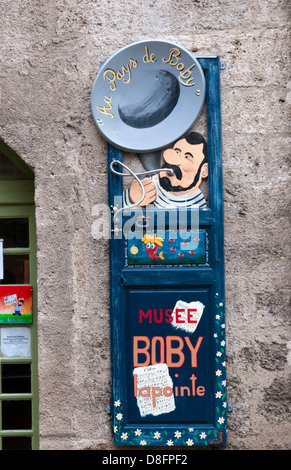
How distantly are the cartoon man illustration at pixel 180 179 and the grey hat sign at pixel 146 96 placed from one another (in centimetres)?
8

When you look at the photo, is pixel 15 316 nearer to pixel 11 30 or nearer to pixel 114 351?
pixel 114 351

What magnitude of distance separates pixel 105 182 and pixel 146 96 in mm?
573

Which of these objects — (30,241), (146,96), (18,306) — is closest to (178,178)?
(146,96)

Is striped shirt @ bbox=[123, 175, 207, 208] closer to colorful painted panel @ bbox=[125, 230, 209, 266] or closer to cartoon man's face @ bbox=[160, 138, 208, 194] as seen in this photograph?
cartoon man's face @ bbox=[160, 138, 208, 194]

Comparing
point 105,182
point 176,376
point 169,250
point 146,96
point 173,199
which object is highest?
point 146,96

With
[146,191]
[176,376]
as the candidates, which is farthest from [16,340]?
[146,191]

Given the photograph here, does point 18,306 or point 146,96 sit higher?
point 146,96

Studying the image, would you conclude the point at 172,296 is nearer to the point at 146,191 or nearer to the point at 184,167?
the point at 146,191

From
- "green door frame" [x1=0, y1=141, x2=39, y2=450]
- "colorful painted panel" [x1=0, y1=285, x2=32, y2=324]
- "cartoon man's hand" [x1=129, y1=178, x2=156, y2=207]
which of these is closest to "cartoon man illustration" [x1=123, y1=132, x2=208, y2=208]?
"cartoon man's hand" [x1=129, y1=178, x2=156, y2=207]

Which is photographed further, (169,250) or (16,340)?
(16,340)

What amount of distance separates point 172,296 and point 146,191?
2.12 feet

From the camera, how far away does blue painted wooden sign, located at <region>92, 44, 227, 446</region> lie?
10.3 ft

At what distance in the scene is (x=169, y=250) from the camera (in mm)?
3188
